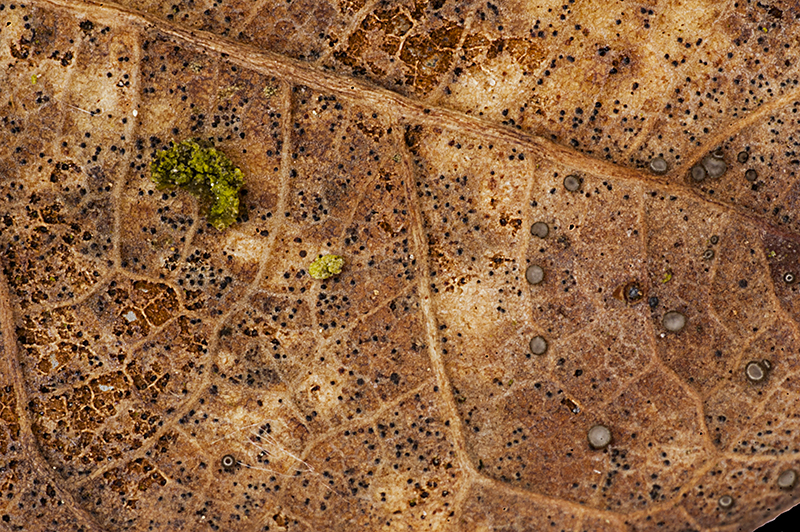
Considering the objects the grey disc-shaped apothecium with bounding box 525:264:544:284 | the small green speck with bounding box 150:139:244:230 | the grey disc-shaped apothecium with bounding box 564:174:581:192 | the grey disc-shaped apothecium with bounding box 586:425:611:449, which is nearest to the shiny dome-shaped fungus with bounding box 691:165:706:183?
the grey disc-shaped apothecium with bounding box 564:174:581:192

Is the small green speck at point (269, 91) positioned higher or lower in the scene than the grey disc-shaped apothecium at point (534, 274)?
higher

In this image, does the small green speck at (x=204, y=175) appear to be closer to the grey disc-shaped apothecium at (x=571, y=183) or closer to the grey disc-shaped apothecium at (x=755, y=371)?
the grey disc-shaped apothecium at (x=571, y=183)

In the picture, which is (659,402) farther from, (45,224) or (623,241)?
(45,224)

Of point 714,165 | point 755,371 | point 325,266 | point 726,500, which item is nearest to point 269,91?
point 325,266

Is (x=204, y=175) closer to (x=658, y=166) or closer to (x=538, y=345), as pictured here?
(x=538, y=345)

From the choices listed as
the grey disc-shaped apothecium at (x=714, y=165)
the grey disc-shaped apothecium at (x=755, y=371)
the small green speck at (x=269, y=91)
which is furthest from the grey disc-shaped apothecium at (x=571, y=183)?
the small green speck at (x=269, y=91)

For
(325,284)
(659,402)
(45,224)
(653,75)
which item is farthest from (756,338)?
(45,224)
